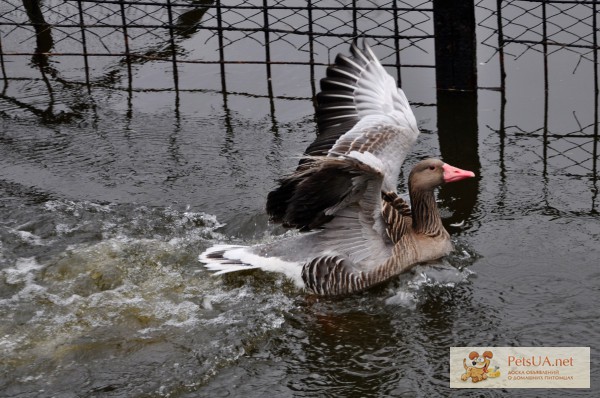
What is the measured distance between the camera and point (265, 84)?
10297 mm

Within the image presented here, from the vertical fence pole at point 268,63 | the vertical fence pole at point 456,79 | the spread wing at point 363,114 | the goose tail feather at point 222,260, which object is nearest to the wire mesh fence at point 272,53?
the vertical fence pole at point 268,63

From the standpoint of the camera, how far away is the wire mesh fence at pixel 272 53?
9227 mm

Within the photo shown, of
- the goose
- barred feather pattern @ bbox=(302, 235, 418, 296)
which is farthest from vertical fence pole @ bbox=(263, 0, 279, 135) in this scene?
barred feather pattern @ bbox=(302, 235, 418, 296)

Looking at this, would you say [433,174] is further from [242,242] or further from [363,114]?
[242,242]

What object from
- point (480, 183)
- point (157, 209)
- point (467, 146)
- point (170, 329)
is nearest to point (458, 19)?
point (467, 146)

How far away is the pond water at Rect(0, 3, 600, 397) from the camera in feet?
19.9

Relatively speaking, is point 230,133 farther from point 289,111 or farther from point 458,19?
point 458,19

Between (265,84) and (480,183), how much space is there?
298cm

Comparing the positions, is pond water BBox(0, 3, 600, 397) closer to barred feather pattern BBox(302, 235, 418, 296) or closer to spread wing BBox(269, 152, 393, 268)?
barred feather pattern BBox(302, 235, 418, 296)

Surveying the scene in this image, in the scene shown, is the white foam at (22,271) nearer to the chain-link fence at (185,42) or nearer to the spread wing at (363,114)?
the spread wing at (363,114)

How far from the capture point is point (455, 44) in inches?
365

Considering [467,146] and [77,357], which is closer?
[77,357]

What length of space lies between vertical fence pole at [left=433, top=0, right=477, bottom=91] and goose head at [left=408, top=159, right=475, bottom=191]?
2.48 metres

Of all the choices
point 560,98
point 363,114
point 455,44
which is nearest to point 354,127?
point 363,114
